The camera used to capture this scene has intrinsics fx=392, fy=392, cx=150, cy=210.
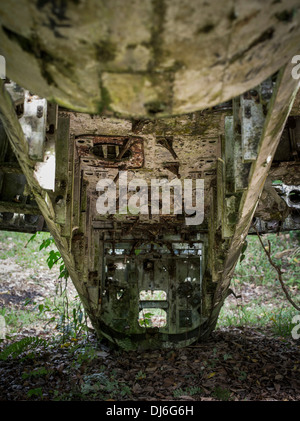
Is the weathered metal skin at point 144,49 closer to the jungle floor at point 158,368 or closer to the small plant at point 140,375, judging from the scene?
the jungle floor at point 158,368

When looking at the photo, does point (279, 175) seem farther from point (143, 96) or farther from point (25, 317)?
point (25, 317)

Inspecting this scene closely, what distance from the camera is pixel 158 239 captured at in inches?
277

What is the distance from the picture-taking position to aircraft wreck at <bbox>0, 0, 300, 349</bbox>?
4.26 ft

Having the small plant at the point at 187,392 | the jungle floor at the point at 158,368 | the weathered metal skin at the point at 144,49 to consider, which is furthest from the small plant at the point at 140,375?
the weathered metal skin at the point at 144,49

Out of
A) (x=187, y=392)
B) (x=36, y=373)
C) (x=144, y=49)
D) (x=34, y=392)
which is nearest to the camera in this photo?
(x=144, y=49)

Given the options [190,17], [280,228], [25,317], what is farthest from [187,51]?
[25,317]

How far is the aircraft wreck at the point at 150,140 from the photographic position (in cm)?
130

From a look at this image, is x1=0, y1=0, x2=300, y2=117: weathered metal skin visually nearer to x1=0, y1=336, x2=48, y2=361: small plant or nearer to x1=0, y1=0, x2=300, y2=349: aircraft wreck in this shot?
x1=0, y1=0, x2=300, y2=349: aircraft wreck

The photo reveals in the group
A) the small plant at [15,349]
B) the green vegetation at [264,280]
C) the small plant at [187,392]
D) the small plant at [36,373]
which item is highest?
the green vegetation at [264,280]

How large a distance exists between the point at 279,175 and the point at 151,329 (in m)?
3.98

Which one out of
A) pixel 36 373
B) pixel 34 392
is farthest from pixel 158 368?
pixel 34 392

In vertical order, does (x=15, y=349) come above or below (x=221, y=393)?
above

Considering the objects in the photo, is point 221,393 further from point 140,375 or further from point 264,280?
point 264,280

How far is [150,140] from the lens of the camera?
405 centimetres
